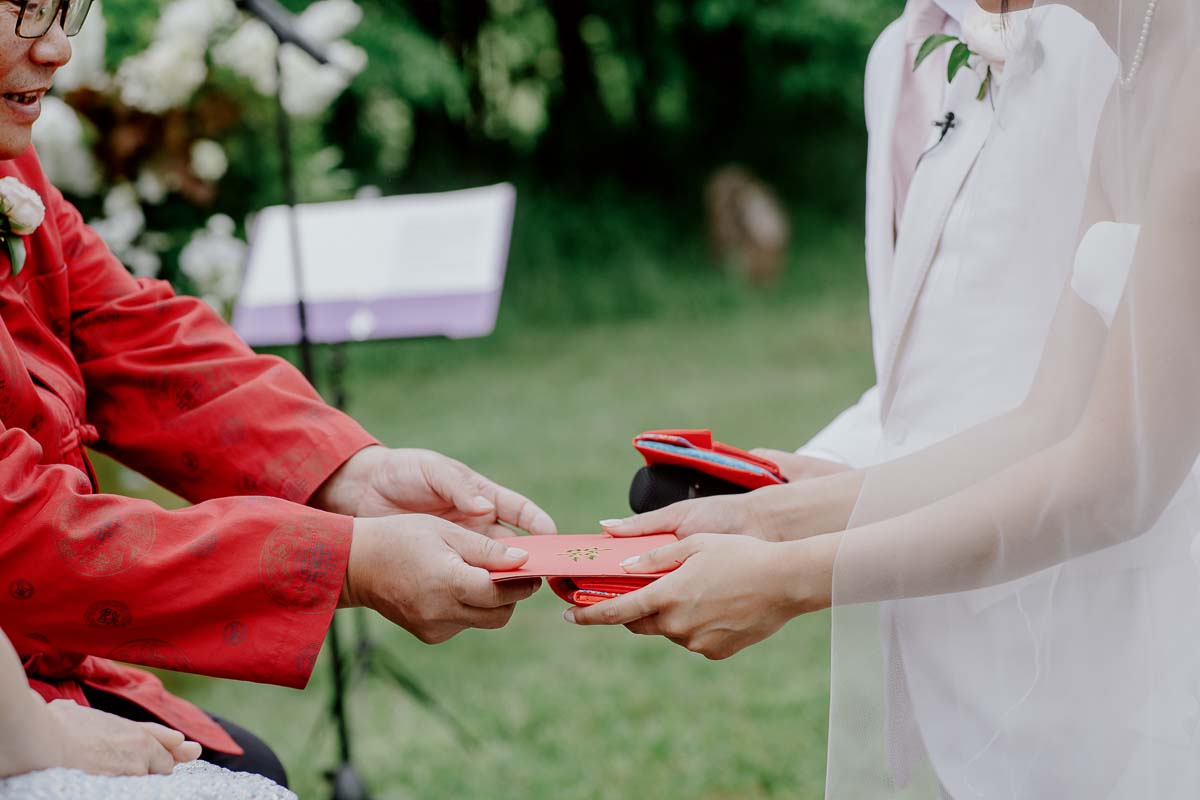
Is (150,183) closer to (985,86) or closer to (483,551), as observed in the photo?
(483,551)

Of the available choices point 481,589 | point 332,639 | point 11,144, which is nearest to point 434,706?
point 332,639

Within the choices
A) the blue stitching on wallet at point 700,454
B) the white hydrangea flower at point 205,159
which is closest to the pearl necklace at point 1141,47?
the blue stitching on wallet at point 700,454

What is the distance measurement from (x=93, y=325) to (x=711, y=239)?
30.1ft

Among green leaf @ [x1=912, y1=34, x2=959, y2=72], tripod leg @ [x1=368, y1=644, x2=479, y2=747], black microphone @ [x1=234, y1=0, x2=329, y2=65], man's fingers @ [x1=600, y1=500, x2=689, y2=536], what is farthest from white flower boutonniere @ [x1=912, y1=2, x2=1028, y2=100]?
tripod leg @ [x1=368, y1=644, x2=479, y2=747]

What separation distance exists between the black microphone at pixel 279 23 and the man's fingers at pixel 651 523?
1.45 metres

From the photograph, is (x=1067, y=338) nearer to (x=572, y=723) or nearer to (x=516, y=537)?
(x=516, y=537)

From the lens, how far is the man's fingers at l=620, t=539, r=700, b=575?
1.54 metres

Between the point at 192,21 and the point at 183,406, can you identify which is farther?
the point at 192,21

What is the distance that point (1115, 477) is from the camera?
4.59 ft

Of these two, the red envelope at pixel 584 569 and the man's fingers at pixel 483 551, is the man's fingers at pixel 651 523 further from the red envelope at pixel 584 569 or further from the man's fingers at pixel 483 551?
the man's fingers at pixel 483 551

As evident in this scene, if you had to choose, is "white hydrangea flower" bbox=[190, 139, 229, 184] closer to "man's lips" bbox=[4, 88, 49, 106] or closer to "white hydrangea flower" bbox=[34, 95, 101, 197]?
"white hydrangea flower" bbox=[34, 95, 101, 197]

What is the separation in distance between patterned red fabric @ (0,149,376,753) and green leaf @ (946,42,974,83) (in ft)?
3.26

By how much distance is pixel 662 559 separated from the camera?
1555 millimetres

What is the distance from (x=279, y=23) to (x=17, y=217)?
118 centimetres
